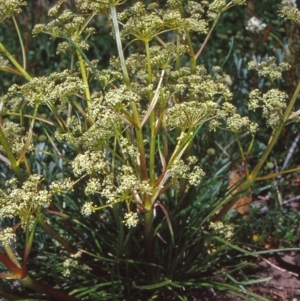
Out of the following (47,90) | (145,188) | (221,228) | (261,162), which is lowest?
(221,228)

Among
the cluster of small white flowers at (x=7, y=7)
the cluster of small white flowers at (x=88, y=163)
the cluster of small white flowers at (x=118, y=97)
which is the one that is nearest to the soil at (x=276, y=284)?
the cluster of small white flowers at (x=88, y=163)

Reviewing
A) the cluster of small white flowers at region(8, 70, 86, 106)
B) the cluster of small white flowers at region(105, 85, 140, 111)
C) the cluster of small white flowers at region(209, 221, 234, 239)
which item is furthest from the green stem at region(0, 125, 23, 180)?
the cluster of small white flowers at region(209, 221, 234, 239)

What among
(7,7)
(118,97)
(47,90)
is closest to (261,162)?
(118,97)

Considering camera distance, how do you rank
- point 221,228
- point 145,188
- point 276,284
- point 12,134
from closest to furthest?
point 145,188, point 12,134, point 221,228, point 276,284

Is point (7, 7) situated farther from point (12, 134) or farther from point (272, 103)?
point (272, 103)

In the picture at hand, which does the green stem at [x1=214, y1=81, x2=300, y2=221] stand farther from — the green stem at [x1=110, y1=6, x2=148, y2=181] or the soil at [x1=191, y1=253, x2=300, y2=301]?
the green stem at [x1=110, y1=6, x2=148, y2=181]

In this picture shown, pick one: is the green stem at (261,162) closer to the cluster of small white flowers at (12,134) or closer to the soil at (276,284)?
the soil at (276,284)

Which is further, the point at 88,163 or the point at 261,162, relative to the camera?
the point at 261,162
